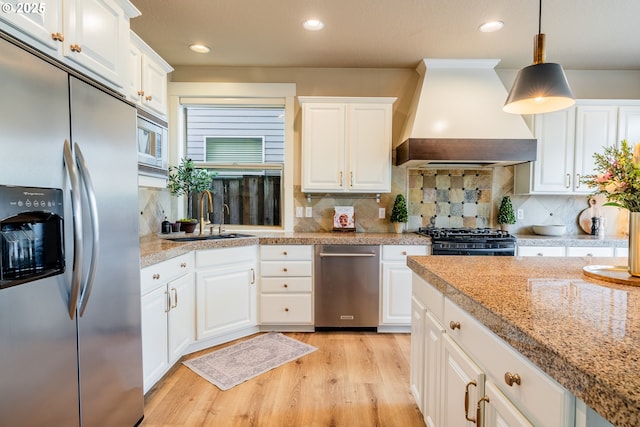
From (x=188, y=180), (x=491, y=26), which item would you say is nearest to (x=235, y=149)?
(x=188, y=180)

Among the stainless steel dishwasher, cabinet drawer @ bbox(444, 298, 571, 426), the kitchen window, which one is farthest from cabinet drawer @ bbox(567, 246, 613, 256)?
the kitchen window

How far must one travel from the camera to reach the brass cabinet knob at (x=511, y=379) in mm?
902

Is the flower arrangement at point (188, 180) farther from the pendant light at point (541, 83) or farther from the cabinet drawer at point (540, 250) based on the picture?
the cabinet drawer at point (540, 250)

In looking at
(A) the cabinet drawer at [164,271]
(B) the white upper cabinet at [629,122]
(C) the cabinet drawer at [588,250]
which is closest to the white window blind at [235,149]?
(A) the cabinet drawer at [164,271]

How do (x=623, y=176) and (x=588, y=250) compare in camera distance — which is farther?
(x=588, y=250)

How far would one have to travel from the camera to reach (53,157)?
122cm

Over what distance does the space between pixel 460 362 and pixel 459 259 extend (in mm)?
761

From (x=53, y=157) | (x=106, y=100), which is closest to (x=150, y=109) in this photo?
(x=106, y=100)

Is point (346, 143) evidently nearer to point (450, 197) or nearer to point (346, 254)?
point (346, 254)

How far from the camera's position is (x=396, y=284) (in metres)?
3.15

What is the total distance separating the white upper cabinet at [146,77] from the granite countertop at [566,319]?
221 centimetres

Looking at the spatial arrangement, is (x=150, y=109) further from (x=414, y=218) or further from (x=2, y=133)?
(x=414, y=218)

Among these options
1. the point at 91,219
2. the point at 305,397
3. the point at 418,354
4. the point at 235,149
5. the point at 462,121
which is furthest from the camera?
the point at 235,149

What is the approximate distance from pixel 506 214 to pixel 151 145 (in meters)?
3.38
